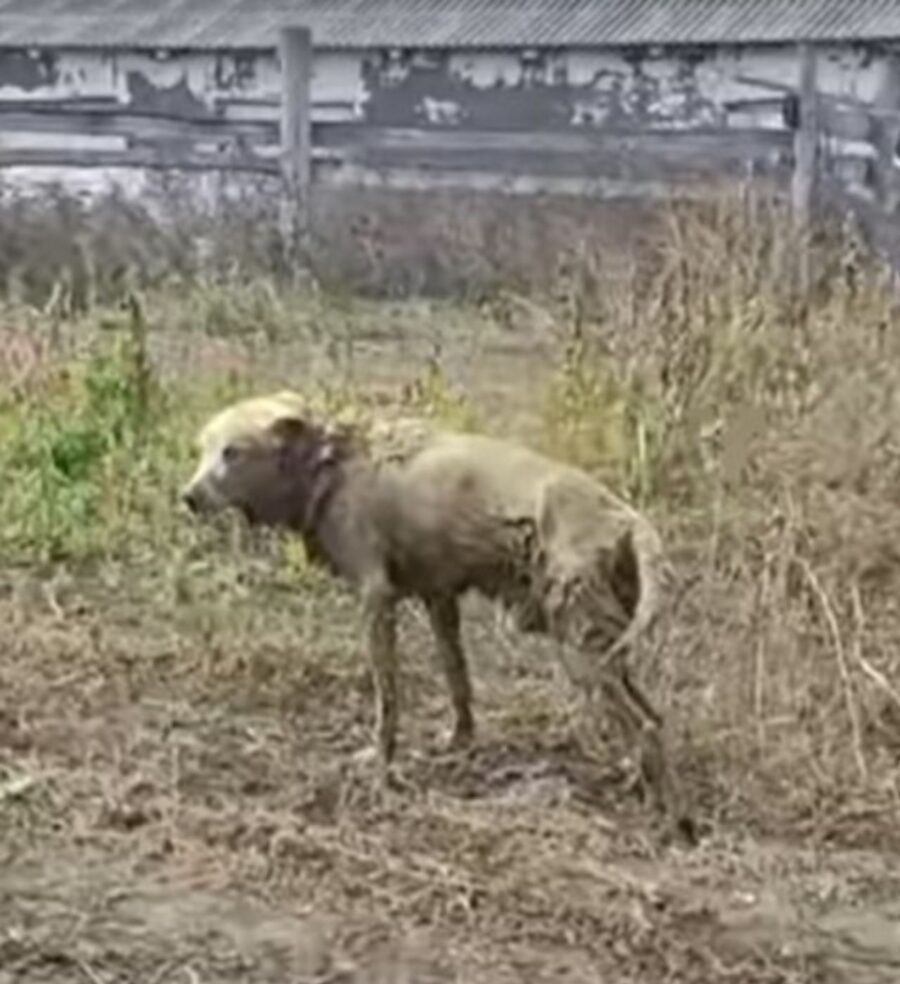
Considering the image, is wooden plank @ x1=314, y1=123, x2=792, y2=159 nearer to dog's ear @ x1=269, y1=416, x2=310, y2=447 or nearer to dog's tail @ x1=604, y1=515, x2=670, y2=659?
dog's ear @ x1=269, y1=416, x2=310, y2=447

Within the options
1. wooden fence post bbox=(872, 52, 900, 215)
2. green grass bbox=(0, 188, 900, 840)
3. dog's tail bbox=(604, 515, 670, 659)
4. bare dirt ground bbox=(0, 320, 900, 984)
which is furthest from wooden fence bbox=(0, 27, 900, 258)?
dog's tail bbox=(604, 515, 670, 659)

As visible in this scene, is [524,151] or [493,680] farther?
[524,151]

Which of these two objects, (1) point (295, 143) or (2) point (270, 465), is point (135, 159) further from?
(2) point (270, 465)

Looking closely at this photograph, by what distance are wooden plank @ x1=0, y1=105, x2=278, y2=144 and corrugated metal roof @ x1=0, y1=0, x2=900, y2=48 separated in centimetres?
550

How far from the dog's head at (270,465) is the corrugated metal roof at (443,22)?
19.5 meters

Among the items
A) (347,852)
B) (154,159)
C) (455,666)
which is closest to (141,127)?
(154,159)

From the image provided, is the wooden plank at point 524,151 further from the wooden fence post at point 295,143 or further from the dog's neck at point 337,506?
the dog's neck at point 337,506

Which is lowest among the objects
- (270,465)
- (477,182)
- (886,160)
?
(477,182)

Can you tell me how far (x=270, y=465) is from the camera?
773cm

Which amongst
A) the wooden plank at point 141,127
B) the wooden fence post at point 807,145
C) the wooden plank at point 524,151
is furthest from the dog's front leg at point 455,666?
the wooden plank at point 141,127

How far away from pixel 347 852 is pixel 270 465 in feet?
3.64

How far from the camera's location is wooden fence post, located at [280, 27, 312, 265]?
19719 mm

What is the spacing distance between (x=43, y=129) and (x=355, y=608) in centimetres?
1526

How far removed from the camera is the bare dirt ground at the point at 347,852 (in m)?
6.41
